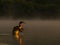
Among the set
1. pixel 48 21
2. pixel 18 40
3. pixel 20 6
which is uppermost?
pixel 20 6

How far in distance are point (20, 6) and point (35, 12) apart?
0.65 meters

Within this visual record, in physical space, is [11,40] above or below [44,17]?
below

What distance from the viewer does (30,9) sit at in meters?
13.9

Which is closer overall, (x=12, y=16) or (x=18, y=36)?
(x=18, y=36)

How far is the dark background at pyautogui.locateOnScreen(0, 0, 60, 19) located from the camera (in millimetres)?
13641

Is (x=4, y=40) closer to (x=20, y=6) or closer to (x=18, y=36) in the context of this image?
(x=18, y=36)

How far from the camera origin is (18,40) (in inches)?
239

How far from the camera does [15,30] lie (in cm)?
648

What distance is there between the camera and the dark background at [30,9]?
1364 cm

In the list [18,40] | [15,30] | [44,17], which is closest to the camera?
[18,40]

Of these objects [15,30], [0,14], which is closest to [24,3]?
[0,14]

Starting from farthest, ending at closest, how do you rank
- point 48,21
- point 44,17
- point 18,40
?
point 44,17 < point 48,21 < point 18,40

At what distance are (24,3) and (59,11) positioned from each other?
1.42 meters

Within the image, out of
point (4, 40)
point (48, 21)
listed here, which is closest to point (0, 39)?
point (4, 40)
